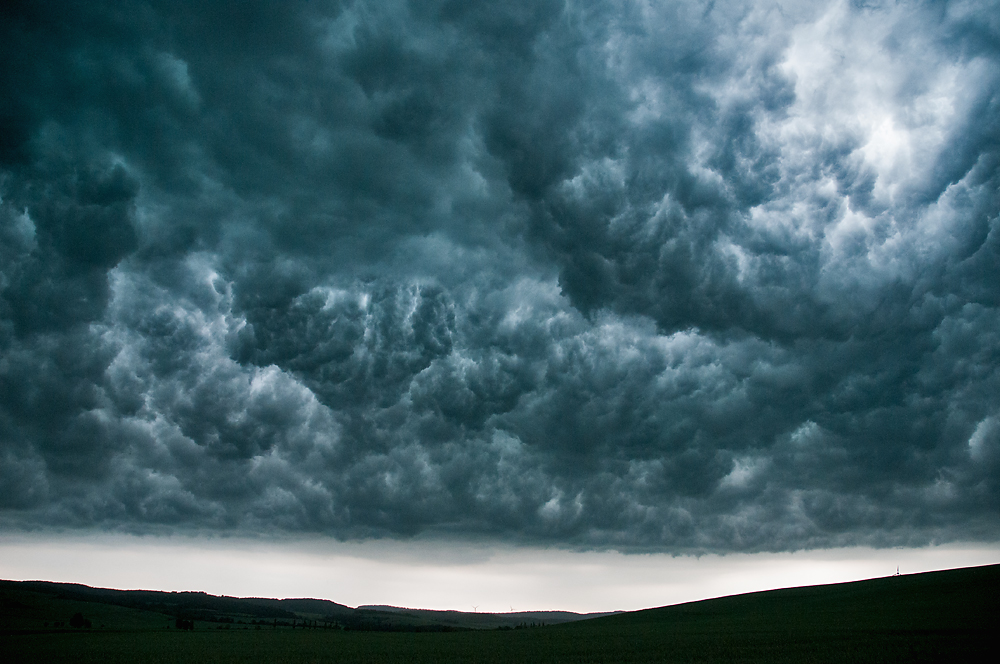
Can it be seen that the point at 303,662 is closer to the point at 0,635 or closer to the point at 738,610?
the point at 0,635

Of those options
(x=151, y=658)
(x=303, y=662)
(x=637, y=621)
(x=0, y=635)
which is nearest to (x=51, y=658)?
(x=151, y=658)

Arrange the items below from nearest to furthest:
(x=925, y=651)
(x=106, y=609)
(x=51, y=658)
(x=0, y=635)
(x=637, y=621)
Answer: (x=925, y=651) < (x=51, y=658) < (x=0, y=635) < (x=637, y=621) < (x=106, y=609)

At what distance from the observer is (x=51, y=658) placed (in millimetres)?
65562

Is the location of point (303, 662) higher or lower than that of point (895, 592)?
lower

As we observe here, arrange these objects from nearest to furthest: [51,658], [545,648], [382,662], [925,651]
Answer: [925,651] → [382,662] → [51,658] → [545,648]

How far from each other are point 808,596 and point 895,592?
64.7 ft

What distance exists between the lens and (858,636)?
65688 millimetres

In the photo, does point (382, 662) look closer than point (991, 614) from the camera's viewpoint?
Yes

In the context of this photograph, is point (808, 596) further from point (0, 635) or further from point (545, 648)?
point (0, 635)

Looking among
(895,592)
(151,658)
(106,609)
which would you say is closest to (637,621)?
(895,592)

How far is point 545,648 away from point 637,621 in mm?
56448

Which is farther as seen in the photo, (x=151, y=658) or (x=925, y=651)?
(x=151, y=658)

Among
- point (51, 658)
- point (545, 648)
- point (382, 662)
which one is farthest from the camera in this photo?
point (545, 648)

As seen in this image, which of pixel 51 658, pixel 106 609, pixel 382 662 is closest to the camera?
pixel 382 662
